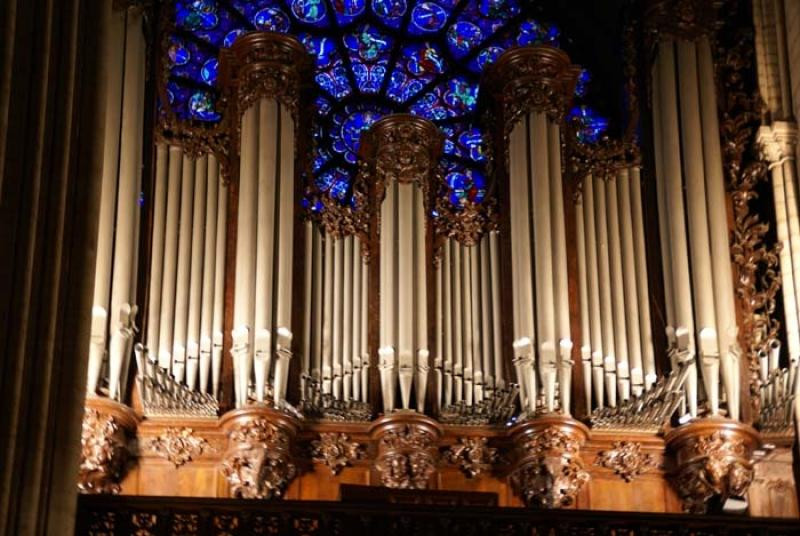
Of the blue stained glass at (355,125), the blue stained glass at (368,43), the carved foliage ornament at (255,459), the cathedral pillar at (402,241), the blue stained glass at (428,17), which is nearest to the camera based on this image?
the carved foliage ornament at (255,459)

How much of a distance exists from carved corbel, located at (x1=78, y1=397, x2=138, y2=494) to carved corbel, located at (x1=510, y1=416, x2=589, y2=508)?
10.8 feet

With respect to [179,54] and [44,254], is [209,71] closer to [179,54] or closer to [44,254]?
A: [179,54]

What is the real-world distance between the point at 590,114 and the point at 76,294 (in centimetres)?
830

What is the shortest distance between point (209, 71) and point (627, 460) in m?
6.43

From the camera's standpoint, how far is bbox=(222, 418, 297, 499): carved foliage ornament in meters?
17.4

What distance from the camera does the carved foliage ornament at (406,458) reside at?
1766cm

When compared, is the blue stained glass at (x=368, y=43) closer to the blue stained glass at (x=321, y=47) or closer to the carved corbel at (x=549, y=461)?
the blue stained glass at (x=321, y=47)

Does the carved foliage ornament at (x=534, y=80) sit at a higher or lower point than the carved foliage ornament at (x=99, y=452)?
higher

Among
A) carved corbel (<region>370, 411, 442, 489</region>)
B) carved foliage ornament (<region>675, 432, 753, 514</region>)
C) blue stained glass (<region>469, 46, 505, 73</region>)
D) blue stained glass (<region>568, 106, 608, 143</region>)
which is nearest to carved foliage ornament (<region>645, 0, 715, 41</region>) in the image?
blue stained glass (<region>568, 106, 608, 143</region>)

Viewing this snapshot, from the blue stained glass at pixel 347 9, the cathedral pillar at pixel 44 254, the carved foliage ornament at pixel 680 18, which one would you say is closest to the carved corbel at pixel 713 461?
the carved foliage ornament at pixel 680 18

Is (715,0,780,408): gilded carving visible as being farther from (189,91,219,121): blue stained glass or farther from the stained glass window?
(189,91,219,121): blue stained glass

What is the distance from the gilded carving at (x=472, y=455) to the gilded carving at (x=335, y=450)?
80 centimetres

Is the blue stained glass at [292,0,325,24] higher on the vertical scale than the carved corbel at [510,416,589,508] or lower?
higher

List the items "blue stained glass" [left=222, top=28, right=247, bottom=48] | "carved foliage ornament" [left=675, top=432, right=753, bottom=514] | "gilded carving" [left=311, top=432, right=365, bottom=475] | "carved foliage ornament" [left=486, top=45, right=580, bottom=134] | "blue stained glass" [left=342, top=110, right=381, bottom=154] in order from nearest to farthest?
"carved foliage ornament" [left=675, top=432, right=753, bottom=514], "gilded carving" [left=311, top=432, right=365, bottom=475], "carved foliage ornament" [left=486, top=45, right=580, bottom=134], "blue stained glass" [left=342, top=110, right=381, bottom=154], "blue stained glass" [left=222, top=28, right=247, bottom=48]
